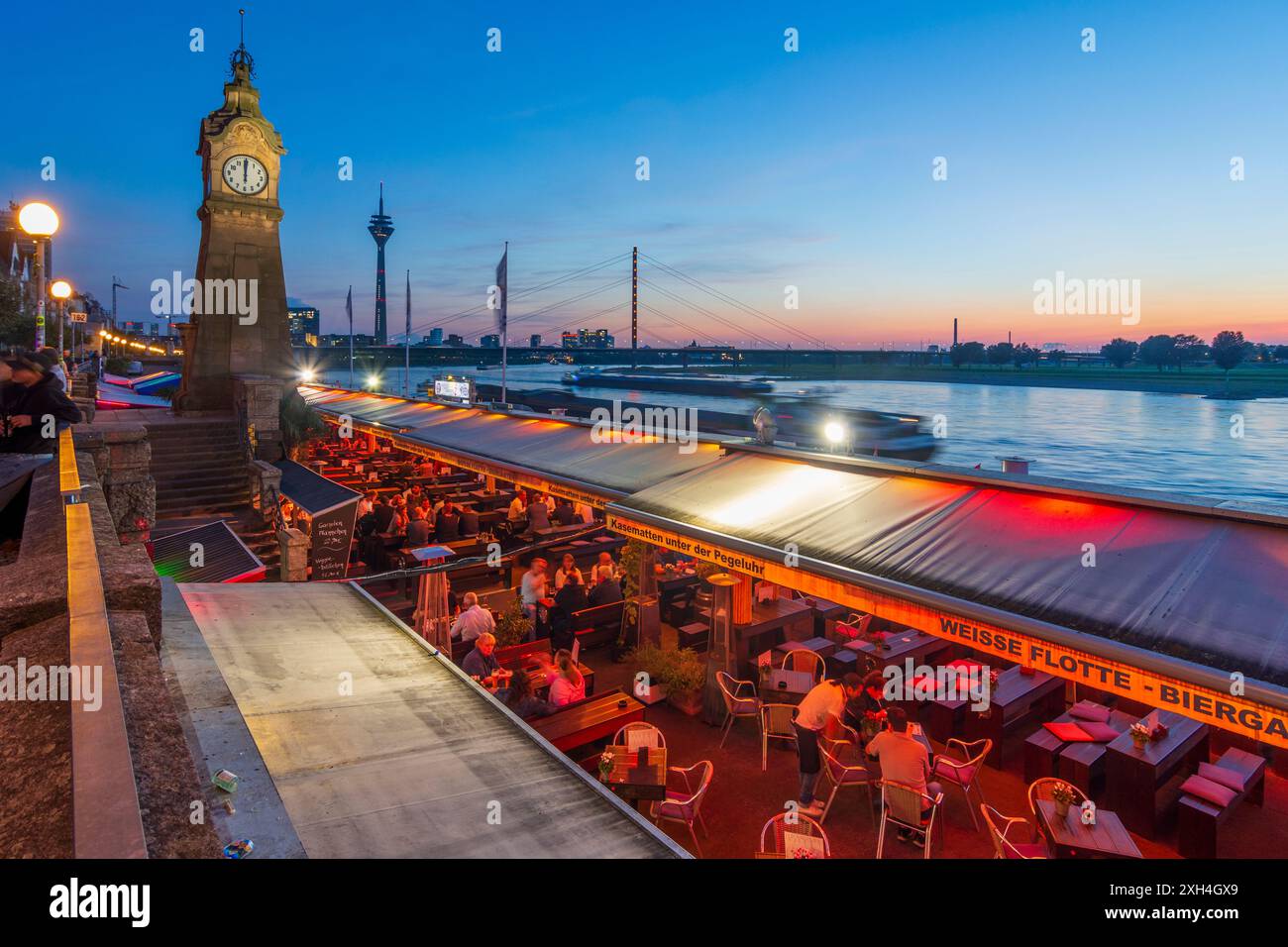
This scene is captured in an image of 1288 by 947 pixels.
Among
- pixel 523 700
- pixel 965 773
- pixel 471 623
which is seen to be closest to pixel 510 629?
pixel 471 623

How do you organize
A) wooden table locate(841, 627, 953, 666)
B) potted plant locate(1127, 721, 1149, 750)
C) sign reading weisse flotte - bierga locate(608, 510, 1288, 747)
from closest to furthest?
sign reading weisse flotte - bierga locate(608, 510, 1288, 747), potted plant locate(1127, 721, 1149, 750), wooden table locate(841, 627, 953, 666)

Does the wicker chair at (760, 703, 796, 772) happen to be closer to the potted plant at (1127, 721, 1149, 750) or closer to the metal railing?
the potted plant at (1127, 721, 1149, 750)

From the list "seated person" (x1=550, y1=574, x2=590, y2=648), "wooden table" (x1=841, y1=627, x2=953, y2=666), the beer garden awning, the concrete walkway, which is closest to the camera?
the concrete walkway

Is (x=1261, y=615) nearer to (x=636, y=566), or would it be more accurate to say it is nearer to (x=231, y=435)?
(x=636, y=566)

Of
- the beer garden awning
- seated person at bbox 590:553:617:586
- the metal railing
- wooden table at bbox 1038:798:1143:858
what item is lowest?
wooden table at bbox 1038:798:1143:858

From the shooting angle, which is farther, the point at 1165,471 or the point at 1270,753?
the point at 1165,471

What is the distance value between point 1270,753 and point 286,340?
30.4m

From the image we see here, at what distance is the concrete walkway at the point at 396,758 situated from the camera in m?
3.51

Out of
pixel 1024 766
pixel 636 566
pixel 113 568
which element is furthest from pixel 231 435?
pixel 1024 766

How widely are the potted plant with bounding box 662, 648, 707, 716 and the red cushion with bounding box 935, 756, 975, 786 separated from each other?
3272 mm

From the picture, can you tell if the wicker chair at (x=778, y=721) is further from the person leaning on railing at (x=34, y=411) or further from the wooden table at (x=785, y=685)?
the person leaning on railing at (x=34, y=411)

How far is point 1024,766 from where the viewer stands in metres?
8.62

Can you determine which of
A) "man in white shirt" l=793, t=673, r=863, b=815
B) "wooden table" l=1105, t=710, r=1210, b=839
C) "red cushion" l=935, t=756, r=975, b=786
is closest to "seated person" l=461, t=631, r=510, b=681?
"man in white shirt" l=793, t=673, r=863, b=815

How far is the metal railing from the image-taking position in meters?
1.50
